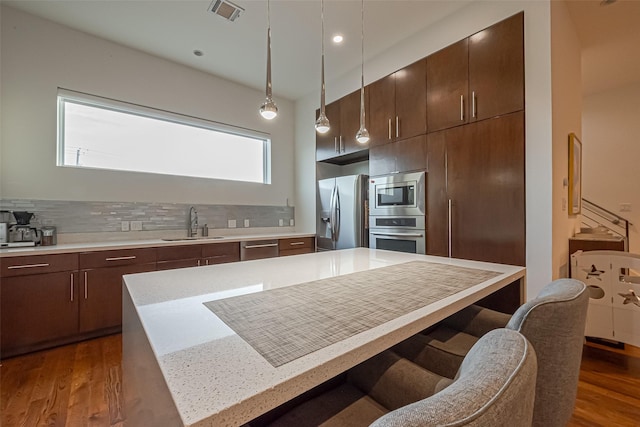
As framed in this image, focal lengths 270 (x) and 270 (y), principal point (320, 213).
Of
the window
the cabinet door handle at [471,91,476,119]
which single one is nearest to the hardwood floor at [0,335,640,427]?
the window

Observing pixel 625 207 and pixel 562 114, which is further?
pixel 625 207

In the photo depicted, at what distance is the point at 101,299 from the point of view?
99.3 inches

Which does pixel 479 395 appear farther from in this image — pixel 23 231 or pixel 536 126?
pixel 23 231

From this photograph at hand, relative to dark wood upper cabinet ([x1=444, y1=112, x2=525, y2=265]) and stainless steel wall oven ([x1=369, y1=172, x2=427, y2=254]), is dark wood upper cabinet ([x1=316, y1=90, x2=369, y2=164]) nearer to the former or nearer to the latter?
stainless steel wall oven ([x1=369, y1=172, x2=427, y2=254])

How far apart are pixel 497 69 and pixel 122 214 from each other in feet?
13.1

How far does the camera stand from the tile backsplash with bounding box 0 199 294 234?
261 cm

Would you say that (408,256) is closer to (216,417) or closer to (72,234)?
(216,417)

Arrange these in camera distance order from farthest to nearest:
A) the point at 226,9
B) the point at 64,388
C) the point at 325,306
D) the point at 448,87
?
the point at 448,87, the point at 226,9, the point at 64,388, the point at 325,306

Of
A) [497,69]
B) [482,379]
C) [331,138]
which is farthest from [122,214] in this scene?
[497,69]

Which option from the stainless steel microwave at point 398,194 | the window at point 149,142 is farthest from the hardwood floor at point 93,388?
the window at point 149,142

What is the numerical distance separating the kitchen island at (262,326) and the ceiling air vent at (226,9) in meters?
2.40

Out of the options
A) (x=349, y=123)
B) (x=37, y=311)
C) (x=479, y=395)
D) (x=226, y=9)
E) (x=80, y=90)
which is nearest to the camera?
(x=479, y=395)

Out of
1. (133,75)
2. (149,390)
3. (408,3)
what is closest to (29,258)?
(133,75)

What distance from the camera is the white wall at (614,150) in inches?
166
